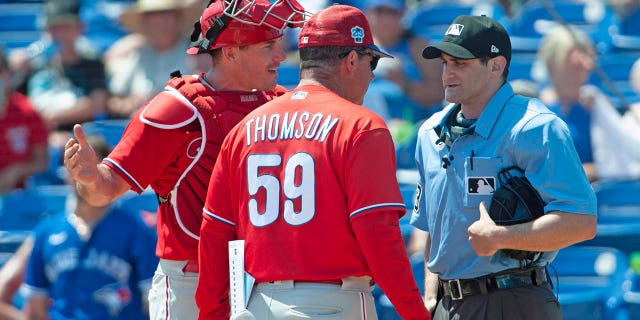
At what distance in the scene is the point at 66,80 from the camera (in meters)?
8.67

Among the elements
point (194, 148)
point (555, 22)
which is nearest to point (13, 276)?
point (194, 148)

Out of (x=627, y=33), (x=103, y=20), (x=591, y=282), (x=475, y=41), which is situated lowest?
(x=591, y=282)

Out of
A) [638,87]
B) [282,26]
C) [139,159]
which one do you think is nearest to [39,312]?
[139,159]

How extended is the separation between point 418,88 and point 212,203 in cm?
448

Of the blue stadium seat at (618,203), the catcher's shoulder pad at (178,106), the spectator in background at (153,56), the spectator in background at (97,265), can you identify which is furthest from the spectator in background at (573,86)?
→ the catcher's shoulder pad at (178,106)

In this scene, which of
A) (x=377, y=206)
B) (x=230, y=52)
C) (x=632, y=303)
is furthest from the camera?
(x=632, y=303)

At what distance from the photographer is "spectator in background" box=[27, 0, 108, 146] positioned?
8.41m

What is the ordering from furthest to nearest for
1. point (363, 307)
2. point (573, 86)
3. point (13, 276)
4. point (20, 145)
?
point (20, 145) < point (573, 86) < point (13, 276) < point (363, 307)

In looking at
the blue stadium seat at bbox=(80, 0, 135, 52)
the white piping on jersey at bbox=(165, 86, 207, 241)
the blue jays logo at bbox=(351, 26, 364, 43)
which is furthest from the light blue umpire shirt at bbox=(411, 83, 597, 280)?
the blue stadium seat at bbox=(80, 0, 135, 52)

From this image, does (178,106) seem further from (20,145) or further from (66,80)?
(66,80)

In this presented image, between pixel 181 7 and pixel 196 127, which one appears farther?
pixel 181 7

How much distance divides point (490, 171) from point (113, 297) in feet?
9.31

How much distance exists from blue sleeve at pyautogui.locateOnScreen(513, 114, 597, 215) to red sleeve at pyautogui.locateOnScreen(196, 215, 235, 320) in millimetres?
1092

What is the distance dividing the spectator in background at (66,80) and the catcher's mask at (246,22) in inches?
171
